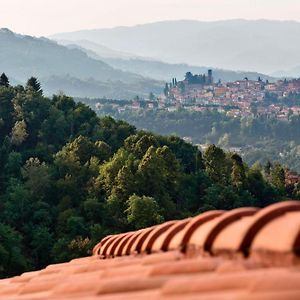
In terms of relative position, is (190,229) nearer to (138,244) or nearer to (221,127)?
(138,244)

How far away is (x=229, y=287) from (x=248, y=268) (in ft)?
1.38

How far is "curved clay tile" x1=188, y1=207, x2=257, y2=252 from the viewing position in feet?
13.6

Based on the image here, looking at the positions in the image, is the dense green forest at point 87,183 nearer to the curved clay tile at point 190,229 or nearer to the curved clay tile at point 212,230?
the curved clay tile at point 190,229

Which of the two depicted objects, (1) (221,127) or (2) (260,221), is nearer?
(2) (260,221)

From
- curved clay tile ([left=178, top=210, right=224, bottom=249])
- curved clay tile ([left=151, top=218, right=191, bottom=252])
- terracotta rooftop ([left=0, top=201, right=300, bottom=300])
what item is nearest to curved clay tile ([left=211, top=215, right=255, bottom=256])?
terracotta rooftop ([left=0, top=201, right=300, bottom=300])

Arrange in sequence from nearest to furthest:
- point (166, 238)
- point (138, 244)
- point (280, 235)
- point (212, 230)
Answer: point (280, 235) → point (212, 230) → point (166, 238) → point (138, 244)

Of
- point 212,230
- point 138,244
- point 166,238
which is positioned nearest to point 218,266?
point 212,230

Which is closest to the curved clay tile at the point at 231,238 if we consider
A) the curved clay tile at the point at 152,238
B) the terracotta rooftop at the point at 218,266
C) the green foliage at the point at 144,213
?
the terracotta rooftop at the point at 218,266

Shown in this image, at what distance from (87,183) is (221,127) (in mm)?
133704

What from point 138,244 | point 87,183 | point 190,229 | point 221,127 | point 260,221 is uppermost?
point 260,221

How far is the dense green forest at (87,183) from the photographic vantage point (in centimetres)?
3353

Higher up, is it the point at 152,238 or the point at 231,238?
the point at 231,238

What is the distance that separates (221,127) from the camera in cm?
17162

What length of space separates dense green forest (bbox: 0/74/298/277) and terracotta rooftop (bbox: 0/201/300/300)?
26.0m
